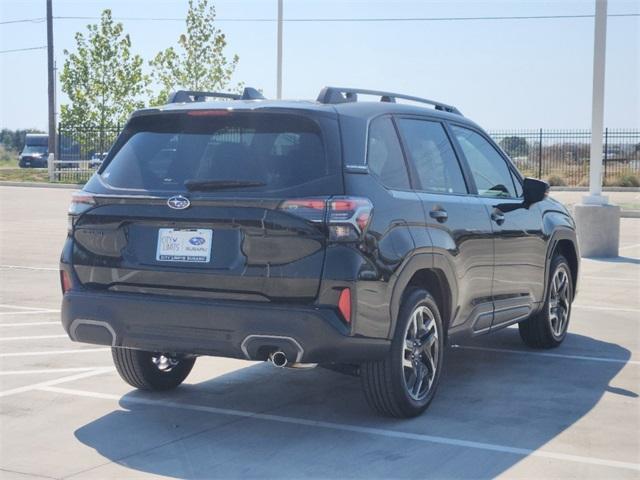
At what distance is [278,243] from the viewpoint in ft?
18.5

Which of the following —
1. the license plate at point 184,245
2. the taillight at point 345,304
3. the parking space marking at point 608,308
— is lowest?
the parking space marking at point 608,308

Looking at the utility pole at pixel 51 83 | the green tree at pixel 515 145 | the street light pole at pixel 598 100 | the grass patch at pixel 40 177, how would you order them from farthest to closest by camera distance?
the utility pole at pixel 51 83, the grass patch at pixel 40 177, the green tree at pixel 515 145, the street light pole at pixel 598 100

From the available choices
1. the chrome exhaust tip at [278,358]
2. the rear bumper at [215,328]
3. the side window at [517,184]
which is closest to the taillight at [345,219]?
the rear bumper at [215,328]

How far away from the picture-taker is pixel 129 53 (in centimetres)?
4681

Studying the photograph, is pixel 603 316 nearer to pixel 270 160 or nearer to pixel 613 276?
pixel 613 276

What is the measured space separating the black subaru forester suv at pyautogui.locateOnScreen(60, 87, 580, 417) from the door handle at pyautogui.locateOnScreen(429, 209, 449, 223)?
1 cm

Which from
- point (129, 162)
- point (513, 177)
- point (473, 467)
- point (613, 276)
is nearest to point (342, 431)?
point (473, 467)

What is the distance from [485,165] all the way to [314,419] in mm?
2453

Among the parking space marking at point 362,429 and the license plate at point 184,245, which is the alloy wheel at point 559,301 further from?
the license plate at point 184,245

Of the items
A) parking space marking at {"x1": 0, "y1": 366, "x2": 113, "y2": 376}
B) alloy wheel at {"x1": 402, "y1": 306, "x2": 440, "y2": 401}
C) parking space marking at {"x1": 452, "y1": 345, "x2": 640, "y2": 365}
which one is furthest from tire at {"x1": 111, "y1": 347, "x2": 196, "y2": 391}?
parking space marking at {"x1": 452, "y1": 345, "x2": 640, "y2": 365}

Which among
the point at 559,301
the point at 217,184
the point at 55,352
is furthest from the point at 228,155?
the point at 559,301

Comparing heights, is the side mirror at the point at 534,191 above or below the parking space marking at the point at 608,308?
above

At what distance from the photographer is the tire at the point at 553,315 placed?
857 cm

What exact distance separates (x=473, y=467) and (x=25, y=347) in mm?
4386
